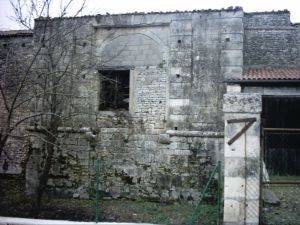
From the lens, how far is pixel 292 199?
10664 mm

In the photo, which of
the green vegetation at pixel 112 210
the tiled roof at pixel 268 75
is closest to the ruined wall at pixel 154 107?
the green vegetation at pixel 112 210

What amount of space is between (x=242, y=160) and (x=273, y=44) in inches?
399

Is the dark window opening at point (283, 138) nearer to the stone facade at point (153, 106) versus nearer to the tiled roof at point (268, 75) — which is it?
the tiled roof at point (268, 75)

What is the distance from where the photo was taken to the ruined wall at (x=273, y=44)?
15.2 m

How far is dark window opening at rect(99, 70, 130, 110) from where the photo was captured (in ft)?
39.5

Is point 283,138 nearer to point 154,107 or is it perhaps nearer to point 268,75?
point 268,75

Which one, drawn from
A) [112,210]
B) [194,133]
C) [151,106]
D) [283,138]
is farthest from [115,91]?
[283,138]

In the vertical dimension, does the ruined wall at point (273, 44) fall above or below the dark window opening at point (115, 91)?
above

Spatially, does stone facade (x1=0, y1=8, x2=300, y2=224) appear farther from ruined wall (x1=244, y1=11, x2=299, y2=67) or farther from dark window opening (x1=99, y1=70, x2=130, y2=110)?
ruined wall (x1=244, y1=11, x2=299, y2=67)

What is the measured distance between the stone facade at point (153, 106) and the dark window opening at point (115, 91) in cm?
24

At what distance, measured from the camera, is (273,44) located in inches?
615

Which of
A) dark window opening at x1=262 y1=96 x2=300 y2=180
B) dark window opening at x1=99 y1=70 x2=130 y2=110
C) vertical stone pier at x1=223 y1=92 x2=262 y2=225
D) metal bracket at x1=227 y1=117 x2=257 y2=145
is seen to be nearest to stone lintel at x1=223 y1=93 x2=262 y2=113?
vertical stone pier at x1=223 y1=92 x2=262 y2=225

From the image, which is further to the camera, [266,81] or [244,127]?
[266,81]

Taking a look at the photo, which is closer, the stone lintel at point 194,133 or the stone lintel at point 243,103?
the stone lintel at point 243,103
